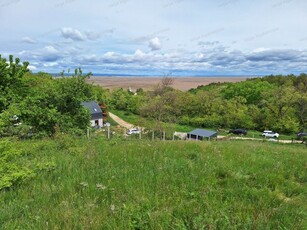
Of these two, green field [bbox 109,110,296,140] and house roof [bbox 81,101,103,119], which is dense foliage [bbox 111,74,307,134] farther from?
house roof [bbox 81,101,103,119]

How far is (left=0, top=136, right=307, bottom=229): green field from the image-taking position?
2777 millimetres

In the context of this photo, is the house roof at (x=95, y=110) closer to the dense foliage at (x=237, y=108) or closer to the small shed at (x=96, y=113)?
the small shed at (x=96, y=113)

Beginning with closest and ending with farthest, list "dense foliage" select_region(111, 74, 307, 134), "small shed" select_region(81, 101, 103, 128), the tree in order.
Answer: the tree
"dense foliage" select_region(111, 74, 307, 134)
"small shed" select_region(81, 101, 103, 128)

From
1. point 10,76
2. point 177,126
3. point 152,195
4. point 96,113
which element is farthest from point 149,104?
point 152,195

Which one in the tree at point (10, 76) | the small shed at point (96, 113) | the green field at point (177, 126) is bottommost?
the green field at point (177, 126)

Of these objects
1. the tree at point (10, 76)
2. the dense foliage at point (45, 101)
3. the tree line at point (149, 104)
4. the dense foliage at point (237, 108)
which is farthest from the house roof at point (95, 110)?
the tree at point (10, 76)

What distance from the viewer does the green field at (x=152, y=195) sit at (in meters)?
2.78

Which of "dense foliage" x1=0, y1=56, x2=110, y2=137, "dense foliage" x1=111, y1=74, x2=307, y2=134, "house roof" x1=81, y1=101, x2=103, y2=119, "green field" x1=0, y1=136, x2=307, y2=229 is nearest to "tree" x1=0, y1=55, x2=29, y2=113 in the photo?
"dense foliage" x1=0, y1=56, x2=110, y2=137

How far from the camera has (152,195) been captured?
11.5 ft

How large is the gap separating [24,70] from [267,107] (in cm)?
5643

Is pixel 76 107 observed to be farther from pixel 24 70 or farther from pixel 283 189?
Answer: pixel 283 189

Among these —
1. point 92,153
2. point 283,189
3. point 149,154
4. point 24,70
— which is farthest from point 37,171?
point 24,70

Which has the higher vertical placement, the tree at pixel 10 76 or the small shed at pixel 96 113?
the tree at pixel 10 76

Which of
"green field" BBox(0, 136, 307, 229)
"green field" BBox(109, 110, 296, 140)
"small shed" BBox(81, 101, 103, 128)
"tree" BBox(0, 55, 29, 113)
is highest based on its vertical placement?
"tree" BBox(0, 55, 29, 113)
